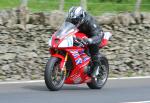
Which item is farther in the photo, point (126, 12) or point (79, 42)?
point (126, 12)

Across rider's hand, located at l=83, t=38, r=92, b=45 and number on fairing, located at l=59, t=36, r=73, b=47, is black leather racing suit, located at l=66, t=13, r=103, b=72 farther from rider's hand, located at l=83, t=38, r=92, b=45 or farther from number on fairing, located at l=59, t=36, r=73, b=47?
number on fairing, located at l=59, t=36, r=73, b=47

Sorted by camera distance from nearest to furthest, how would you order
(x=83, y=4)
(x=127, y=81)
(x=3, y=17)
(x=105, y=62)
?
(x=105, y=62) < (x=127, y=81) < (x=3, y=17) < (x=83, y=4)

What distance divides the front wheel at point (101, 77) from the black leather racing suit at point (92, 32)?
262mm

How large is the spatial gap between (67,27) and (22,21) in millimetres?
3997

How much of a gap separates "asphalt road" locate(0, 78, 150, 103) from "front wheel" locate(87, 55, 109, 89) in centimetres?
12

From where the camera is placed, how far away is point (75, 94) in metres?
11.8

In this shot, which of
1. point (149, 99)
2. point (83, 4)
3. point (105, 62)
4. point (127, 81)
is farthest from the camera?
point (83, 4)

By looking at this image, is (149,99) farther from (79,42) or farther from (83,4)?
(83,4)

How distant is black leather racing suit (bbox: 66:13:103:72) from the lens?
A: 1225 centimetres

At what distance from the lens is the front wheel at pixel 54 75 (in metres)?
11.5

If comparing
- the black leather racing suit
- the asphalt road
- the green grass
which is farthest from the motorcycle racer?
the green grass

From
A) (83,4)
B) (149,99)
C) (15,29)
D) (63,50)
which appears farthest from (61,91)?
(83,4)

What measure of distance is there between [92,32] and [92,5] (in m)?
6.42

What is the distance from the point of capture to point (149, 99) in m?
11.6
